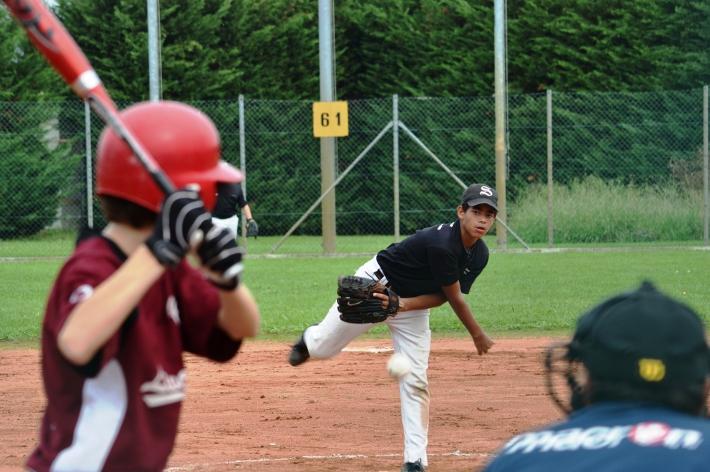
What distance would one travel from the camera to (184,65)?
29.4 meters

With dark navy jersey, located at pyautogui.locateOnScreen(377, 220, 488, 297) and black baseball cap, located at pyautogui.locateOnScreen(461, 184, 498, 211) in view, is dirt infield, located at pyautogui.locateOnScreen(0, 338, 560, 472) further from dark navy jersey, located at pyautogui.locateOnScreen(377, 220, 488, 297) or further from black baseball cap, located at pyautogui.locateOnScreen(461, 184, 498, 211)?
black baseball cap, located at pyautogui.locateOnScreen(461, 184, 498, 211)

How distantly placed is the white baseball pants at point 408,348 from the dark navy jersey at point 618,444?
472cm

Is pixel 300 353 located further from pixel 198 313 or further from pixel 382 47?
pixel 382 47

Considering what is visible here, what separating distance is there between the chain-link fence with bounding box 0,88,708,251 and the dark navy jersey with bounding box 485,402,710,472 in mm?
18519

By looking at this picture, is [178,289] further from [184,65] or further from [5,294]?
[184,65]

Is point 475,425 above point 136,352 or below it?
below

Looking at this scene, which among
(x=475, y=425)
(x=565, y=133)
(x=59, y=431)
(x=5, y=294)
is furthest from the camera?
(x=565, y=133)

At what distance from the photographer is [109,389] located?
3029mm

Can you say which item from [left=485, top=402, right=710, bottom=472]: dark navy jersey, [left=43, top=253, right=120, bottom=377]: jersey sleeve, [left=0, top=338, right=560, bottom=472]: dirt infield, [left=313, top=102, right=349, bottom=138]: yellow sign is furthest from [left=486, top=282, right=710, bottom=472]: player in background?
[left=313, top=102, right=349, bottom=138]: yellow sign

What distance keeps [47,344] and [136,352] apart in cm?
23

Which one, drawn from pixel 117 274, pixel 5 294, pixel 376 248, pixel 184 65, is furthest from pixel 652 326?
pixel 184 65

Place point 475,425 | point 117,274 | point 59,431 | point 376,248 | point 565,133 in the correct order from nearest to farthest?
point 117,274 < point 59,431 < point 475,425 < point 376,248 < point 565,133

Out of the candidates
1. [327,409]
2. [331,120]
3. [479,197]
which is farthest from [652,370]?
[331,120]

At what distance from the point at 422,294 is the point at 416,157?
62.9 ft
